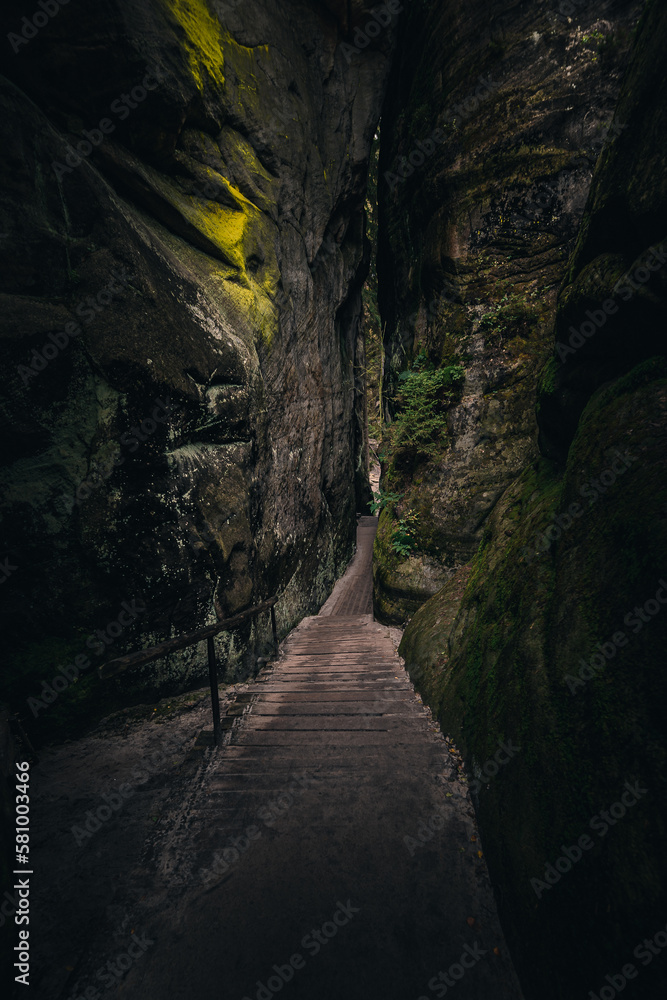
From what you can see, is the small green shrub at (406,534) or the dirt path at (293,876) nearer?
the dirt path at (293,876)

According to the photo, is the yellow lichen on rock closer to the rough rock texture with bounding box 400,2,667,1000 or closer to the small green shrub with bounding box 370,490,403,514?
the rough rock texture with bounding box 400,2,667,1000

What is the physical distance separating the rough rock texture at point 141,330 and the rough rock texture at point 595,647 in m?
4.21

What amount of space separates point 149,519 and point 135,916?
3.93 m

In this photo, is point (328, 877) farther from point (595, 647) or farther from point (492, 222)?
point (492, 222)

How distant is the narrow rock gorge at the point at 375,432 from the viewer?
2.03m

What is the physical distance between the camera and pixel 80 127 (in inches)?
204

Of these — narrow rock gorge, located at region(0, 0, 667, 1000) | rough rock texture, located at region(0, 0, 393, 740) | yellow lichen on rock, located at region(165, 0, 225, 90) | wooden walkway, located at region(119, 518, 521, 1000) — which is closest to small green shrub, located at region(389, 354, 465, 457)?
narrow rock gorge, located at region(0, 0, 667, 1000)

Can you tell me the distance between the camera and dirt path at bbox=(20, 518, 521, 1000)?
1.96 metres

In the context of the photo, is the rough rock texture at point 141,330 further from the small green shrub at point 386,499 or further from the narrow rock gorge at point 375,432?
the small green shrub at point 386,499

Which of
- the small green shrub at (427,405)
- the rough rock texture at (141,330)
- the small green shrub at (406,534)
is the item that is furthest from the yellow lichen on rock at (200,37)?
the small green shrub at (406,534)

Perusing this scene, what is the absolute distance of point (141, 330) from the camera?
16.9 ft

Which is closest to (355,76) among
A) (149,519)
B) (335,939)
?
(149,519)

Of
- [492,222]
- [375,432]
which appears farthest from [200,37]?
[375,432]

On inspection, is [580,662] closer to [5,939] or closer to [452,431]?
[5,939]
